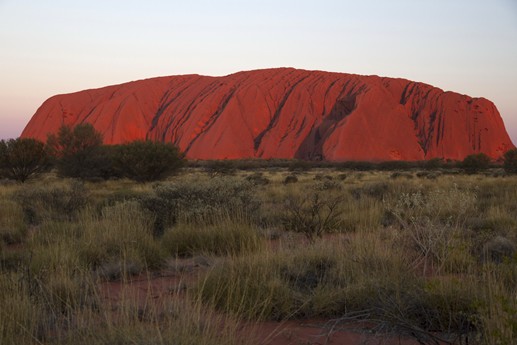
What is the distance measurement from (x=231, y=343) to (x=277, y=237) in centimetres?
469

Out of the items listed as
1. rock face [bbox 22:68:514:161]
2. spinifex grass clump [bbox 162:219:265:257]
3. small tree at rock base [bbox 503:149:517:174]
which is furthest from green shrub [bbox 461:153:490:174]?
spinifex grass clump [bbox 162:219:265:257]

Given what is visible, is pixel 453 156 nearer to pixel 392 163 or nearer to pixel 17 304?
pixel 392 163

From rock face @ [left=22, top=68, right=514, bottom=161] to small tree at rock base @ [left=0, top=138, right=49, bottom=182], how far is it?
4024 centimetres

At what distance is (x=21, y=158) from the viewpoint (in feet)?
62.7

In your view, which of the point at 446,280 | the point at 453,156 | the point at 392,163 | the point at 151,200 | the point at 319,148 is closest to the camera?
the point at 446,280

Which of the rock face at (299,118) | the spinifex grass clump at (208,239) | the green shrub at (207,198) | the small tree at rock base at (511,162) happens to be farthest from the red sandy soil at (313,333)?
the rock face at (299,118)

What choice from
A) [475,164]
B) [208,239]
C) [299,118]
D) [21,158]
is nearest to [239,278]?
[208,239]

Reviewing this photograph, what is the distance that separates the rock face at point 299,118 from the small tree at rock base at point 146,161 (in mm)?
36571

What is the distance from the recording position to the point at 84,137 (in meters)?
27.8

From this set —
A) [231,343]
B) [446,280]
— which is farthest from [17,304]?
[446,280]

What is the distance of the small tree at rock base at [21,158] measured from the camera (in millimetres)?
19047

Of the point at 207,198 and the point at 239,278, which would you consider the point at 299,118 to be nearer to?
the point at 207,198

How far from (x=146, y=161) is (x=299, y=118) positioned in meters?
45.5

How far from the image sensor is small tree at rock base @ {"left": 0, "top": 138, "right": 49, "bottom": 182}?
750 inches
